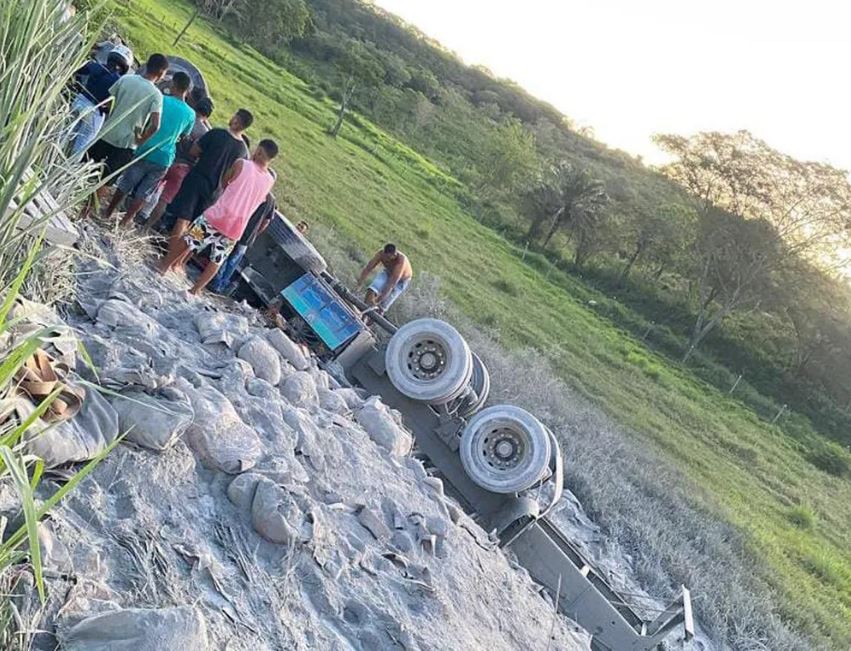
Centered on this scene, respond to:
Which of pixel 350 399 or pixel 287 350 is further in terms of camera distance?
pixel 350 399

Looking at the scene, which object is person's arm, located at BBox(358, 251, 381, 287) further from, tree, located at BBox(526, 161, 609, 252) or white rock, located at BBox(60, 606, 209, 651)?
tree, located at BBox(526, 161, 609, 252)

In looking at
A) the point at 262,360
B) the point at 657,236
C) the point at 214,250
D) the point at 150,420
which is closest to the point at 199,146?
the point at 214,250

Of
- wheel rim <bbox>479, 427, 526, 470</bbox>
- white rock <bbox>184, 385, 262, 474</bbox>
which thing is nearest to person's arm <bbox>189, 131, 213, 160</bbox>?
white rock <bbox>184, 385, 262, 474</bbox>

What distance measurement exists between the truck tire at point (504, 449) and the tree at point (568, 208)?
2697cm

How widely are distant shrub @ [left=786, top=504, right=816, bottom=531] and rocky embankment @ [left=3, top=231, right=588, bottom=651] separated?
10.5 meters

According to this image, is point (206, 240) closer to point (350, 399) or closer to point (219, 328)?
point (219, 328)

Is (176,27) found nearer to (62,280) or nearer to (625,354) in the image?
(625,354)

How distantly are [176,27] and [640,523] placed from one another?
21194 mm

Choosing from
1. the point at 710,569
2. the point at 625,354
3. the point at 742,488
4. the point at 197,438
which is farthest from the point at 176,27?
the point at 197,438

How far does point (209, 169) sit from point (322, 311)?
65.1 inches

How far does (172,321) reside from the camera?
523 cm

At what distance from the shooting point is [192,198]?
6.45m

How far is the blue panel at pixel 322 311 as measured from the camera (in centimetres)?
739

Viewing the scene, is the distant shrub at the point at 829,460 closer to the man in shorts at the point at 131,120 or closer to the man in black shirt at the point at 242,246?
the man in black shirt at the point at 242,246
